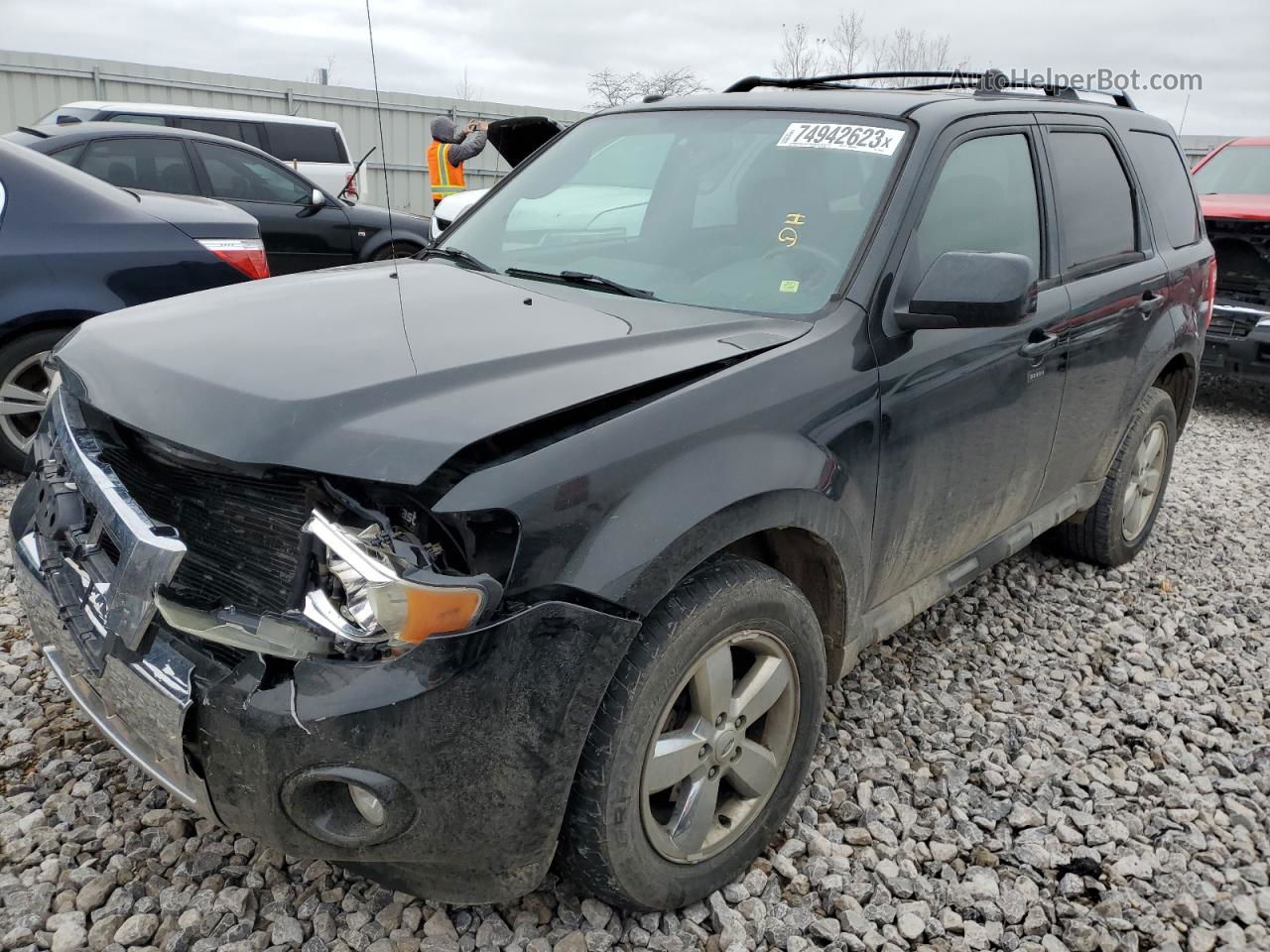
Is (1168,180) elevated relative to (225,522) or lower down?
elevated

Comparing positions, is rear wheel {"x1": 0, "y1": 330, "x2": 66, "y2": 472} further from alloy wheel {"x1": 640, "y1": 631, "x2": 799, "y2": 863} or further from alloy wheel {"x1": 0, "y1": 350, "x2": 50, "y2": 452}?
alloy wheel {"x1": 640, "y1": 631, "x2": 799, "y2": 863}

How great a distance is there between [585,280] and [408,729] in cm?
146

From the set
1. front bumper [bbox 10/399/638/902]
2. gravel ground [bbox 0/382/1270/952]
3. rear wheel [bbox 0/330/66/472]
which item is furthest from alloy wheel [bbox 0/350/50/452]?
A: front bumper [bbox 10/399/638/902]

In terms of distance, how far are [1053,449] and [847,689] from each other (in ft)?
3.53

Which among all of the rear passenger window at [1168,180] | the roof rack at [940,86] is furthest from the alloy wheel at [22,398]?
the rear passenger window at [1168,180]

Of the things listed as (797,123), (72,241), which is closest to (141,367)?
(797,123)

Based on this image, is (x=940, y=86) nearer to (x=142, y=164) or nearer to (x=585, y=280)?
(x=585, y=280)

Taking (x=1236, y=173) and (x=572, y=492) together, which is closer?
(x=572, y=492)

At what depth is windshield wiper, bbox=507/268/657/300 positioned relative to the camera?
2.69 metres

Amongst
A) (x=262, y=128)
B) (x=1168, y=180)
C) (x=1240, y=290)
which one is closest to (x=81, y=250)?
(x=1168, y=180)

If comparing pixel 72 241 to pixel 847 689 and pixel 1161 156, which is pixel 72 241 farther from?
pixel 1161 156

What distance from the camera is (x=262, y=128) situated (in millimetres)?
11586

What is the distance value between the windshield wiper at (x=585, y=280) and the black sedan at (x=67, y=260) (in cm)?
A: 224

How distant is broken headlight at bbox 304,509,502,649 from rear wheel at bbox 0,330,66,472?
125 inches
